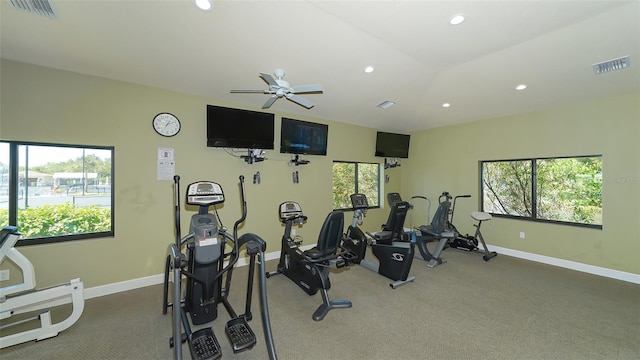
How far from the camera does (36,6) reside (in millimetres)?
2145

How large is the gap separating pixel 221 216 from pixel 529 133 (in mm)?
6216

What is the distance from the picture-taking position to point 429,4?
2254 mm

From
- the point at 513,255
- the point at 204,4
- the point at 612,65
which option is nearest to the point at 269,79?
the point at 204,4

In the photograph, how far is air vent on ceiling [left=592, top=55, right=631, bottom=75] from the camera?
9.96ft

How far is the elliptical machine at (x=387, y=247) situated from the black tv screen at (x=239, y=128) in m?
2.08

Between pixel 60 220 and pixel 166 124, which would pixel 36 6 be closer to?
pixel 166 124

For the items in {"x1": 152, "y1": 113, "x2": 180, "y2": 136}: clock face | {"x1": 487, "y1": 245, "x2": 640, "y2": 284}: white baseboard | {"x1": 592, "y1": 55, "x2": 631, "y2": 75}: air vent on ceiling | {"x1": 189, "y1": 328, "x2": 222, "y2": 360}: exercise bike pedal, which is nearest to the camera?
{"x1": 189, "y1": 328, "x2": 222, "y2": 360}: exercise bike pedal

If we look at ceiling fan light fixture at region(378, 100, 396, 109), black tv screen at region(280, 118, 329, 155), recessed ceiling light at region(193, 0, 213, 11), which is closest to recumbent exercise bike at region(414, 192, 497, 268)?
ceiling fan light fixture at region(378, 100, 396, 109)

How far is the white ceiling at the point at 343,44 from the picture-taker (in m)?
2.30

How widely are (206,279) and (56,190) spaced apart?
256cm

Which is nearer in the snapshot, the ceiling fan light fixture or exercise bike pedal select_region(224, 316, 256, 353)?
exercise bike pedal select_region(224, 316, 256, 353)

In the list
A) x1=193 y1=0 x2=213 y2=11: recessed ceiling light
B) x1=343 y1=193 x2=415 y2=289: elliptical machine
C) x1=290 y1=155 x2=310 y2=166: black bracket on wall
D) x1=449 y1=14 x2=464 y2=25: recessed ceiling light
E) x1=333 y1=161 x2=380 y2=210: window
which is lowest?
x1=343 y1=193 x2=415 y2=289: elliptical machine

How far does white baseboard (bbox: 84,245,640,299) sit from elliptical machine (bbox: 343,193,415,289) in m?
1.64

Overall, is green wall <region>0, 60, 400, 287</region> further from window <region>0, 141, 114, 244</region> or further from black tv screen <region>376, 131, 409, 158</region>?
black tv screen <region>376, 131, 409, 158</region>
